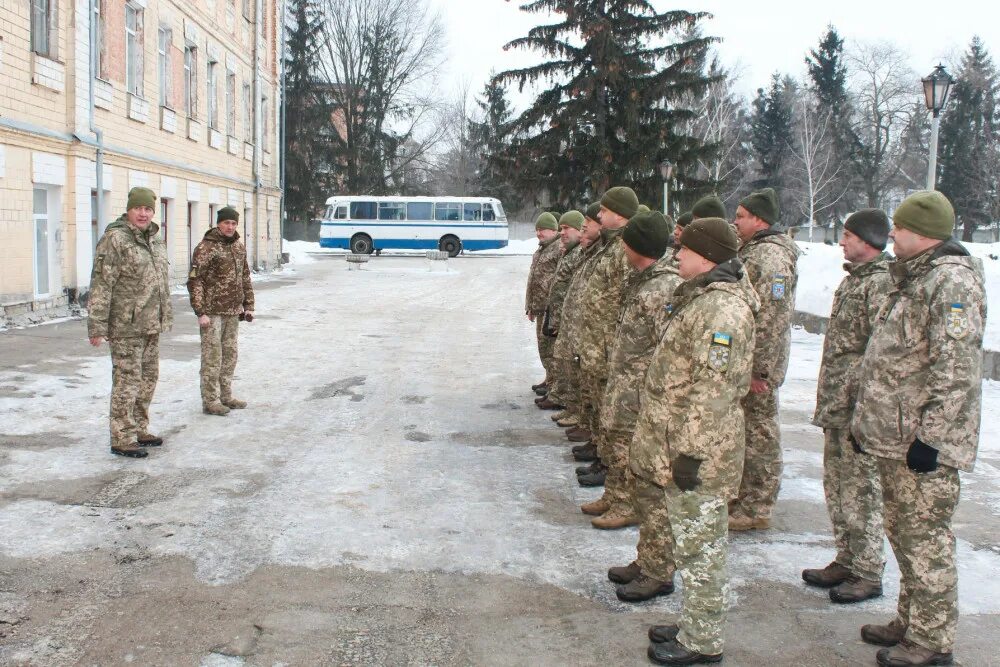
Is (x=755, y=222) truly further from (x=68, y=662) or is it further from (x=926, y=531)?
(x=68, y=662)

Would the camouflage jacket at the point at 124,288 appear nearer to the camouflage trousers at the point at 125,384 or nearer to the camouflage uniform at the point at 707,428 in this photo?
the camouflage trousers at the point at 125,384

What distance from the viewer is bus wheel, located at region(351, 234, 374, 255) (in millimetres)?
39812

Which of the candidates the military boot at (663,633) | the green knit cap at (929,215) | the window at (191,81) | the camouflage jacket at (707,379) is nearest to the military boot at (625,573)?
the military boot at (663,633)

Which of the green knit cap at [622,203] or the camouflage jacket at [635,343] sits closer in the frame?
the camouflage jacket at [635,343]

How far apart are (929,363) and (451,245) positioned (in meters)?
37.1

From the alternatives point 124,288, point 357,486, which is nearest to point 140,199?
point 124,288

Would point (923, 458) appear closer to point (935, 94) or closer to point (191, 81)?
point (935, 94)

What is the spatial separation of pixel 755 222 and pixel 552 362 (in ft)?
11.9

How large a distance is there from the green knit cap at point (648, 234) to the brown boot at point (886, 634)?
2.00 meters

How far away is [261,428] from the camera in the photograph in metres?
7.25

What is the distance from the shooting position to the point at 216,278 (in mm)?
7719

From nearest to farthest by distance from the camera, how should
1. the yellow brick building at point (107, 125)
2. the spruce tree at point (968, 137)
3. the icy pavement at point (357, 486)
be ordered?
the icy pavement at point (357, 486) → the yellow brick building at point (107, 125) → the spruce tree at point (968, 137)

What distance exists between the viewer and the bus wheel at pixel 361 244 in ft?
131

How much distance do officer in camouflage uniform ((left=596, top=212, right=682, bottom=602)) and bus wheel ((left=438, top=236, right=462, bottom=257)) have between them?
35129 mm
